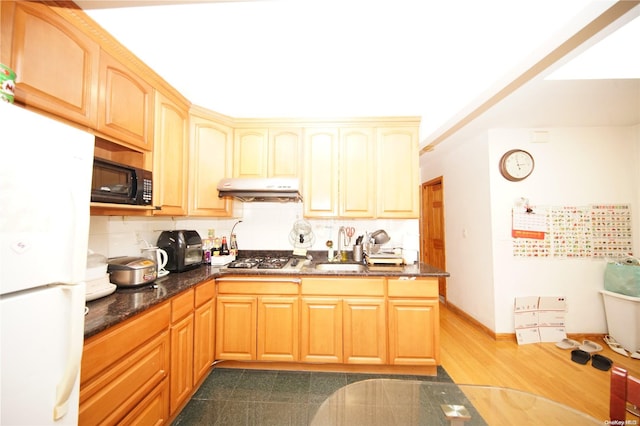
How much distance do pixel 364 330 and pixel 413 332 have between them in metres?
0.43

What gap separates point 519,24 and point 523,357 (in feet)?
9.40

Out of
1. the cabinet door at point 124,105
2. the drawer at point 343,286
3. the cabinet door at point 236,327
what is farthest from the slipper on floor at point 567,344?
the cabinet door at point 124,105

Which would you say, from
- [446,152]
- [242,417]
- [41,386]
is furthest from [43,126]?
[446,152]

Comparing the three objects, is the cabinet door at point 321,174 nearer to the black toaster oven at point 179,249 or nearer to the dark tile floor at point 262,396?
the black toaster oven at point 179,249

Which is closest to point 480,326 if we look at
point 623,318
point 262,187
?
point 623,318

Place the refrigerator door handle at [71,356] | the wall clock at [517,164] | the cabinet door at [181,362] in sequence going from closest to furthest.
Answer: the refrigerator door handle at [71,356]
the cabinet door at [181,362]
the wall clock at [517,164]

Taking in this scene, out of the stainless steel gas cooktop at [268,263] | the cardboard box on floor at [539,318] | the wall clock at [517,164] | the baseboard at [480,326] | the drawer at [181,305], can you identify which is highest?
the wall clock at [517,164]

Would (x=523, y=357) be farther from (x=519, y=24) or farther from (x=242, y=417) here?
(x=519, y=24)

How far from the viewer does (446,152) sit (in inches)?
141

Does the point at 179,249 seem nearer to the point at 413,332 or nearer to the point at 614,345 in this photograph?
the point at 413,332

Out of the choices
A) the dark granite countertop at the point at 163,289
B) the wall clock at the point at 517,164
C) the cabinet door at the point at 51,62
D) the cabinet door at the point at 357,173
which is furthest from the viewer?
the wall clock at the point at 517,164

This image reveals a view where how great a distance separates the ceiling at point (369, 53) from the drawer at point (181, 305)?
5.39 feet

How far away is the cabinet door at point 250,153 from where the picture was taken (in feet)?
7.72

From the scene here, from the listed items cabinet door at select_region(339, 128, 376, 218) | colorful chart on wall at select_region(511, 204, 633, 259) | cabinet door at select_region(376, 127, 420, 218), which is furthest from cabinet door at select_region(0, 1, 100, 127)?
colorful chart on wall at select_region(511, 204, 633, 259)
